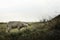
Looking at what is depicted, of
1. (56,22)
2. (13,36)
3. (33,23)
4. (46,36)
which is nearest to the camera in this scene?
(46,36)

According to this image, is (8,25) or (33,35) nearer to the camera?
(33,35)

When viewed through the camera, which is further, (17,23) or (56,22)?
(17,23)

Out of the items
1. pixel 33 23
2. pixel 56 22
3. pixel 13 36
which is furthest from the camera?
pixel 33 23

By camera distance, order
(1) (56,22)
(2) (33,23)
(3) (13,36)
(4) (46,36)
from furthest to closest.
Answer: (2) (33,23)
(1) (56,22)
(3) (13,36)
(4) (46,36)

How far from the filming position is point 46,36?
7195 millimetres

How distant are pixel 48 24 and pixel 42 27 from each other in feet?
0.84

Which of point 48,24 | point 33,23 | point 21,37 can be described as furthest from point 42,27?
point 21,37

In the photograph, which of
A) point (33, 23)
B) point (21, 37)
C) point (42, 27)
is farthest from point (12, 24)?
point (21, 37)

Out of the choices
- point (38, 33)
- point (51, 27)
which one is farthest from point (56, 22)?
point (38, 33)

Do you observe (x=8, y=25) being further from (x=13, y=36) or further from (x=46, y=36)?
(x=46, y=36)

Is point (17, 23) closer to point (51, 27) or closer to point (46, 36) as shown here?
point (51, 27)

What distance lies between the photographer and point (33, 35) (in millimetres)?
7523

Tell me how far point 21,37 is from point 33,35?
0.40 metres

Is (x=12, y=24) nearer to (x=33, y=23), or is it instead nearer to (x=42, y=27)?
(x=33, y=23)
